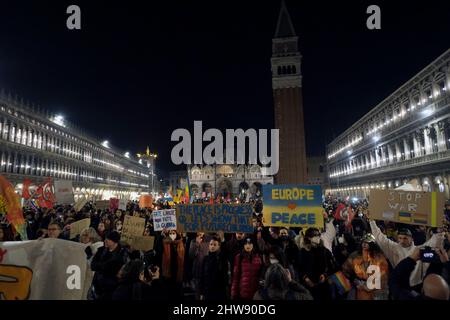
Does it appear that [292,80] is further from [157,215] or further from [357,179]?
[157,215]

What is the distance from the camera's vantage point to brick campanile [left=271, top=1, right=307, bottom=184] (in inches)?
1607

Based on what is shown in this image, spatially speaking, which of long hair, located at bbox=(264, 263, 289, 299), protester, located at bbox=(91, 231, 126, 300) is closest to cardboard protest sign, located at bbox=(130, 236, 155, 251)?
protester, located at bbox=(91, 231, 126, 300)

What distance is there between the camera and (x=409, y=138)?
38.4 meters

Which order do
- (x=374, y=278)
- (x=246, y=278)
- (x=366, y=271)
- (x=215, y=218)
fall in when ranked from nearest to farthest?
(x=374, y=278), (x=366, y=271), (x=246, y=278), (x=215, y=218)

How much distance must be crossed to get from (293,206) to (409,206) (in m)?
2.86

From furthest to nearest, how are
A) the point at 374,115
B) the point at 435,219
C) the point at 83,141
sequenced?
1. the point at 83,141
2. the point at 374,115
3. the point at 435,219

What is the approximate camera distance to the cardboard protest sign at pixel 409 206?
257 inches

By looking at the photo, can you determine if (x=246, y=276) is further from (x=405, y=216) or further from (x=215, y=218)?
(x=405, y=216)

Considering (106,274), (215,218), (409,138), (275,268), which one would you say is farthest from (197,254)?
(409,138)

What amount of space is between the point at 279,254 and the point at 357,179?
60.0 metres

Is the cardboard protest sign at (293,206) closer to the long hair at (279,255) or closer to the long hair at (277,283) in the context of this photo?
the long hair at (279,255)

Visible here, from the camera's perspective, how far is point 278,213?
841 centimetres

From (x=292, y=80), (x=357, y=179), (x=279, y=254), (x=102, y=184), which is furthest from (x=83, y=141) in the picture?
(x=279, y=254)
